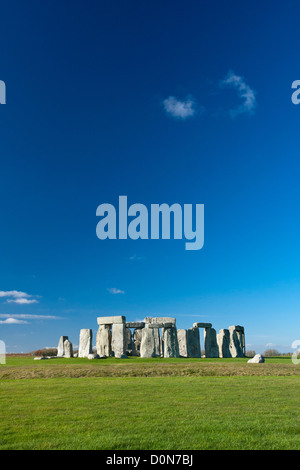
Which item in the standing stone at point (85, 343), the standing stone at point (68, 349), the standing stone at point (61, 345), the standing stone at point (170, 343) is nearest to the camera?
the standing stone at point (170, 343)

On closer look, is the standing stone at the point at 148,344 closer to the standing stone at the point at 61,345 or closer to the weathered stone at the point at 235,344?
the standing stone at the point at 61,345

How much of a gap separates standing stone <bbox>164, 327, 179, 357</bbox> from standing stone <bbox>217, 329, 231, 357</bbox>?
18.3 feet

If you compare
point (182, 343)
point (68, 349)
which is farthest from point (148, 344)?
point (68, 349)

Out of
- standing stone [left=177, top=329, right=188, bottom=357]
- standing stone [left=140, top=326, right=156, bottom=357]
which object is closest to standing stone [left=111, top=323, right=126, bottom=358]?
standing stone [left=140, top=326, right=156, bottom=357]

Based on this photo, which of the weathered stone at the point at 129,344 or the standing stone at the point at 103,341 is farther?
the weathered stone at the point at 129,344

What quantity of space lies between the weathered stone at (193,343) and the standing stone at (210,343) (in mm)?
1275

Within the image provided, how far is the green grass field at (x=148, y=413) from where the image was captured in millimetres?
7262

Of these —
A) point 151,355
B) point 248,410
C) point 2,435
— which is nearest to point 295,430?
point 248,410

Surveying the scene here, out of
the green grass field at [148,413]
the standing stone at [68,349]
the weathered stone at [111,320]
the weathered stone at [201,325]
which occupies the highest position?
the weathered stone at [111,320]

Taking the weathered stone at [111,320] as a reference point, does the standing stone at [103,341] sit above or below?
below

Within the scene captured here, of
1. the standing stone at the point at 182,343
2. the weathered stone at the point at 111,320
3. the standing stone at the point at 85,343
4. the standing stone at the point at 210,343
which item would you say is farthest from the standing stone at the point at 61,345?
the standing stone at the point at 210,343

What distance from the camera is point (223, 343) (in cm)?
3438

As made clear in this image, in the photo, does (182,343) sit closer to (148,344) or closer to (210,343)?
(210,343)

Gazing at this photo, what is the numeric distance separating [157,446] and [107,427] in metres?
1.73
